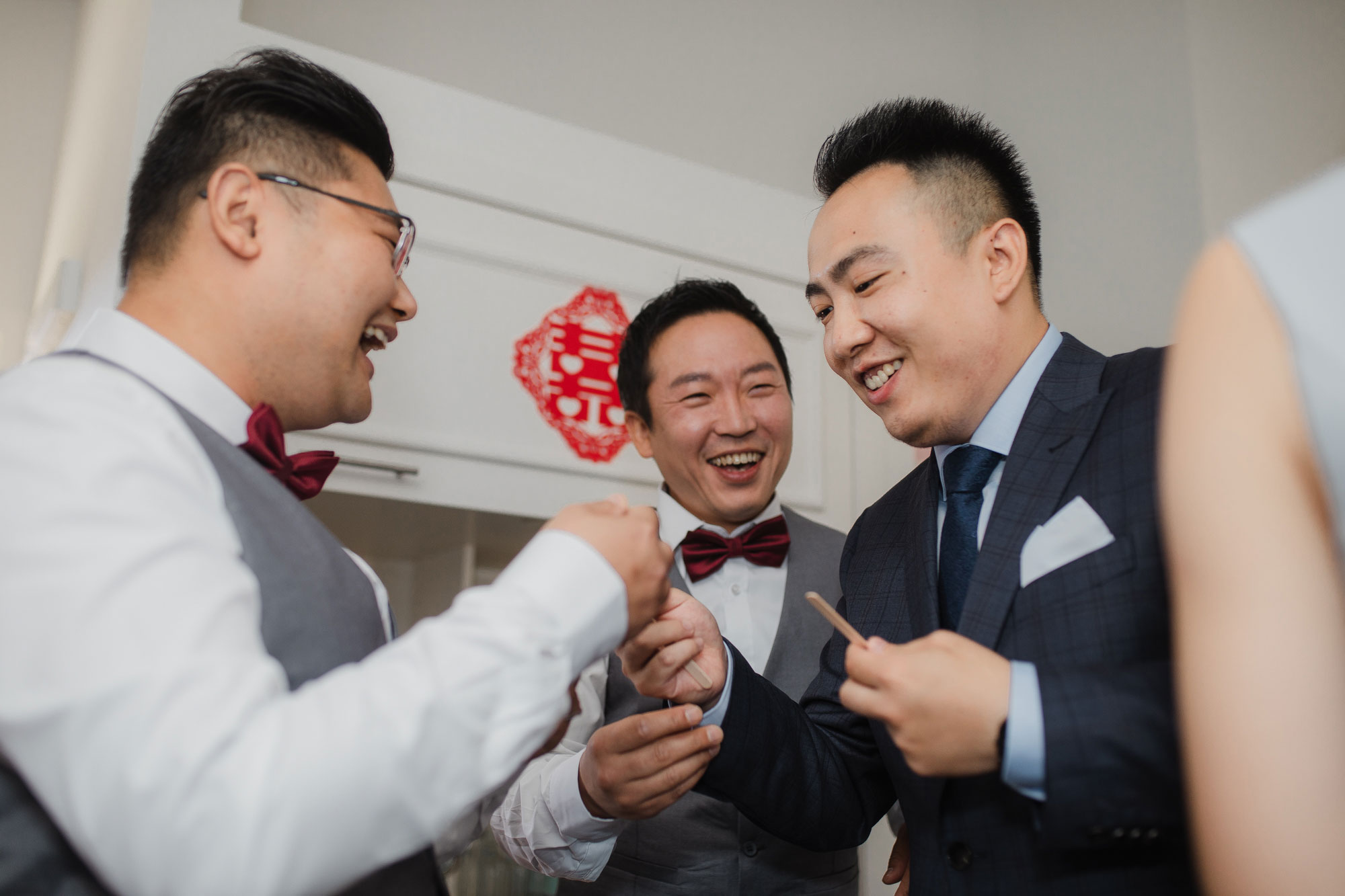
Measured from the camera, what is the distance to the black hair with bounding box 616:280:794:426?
6.74 feet

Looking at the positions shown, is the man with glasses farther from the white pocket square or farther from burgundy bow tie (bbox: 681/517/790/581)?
burgundy bow tie (bbox: 681/517/790/581)

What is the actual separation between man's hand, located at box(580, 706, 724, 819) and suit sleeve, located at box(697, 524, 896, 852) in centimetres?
3

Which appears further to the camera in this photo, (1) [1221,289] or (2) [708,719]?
(2) [708,719]

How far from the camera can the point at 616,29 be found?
3027mm

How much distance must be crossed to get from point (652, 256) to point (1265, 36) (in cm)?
184

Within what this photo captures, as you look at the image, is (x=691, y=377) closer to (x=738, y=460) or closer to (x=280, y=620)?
(x=738, y=460)

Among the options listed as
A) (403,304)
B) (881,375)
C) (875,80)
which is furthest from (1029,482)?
(875,80)

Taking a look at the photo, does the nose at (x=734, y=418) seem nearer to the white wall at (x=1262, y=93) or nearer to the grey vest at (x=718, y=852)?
the grey vest at (x=718, y=852)

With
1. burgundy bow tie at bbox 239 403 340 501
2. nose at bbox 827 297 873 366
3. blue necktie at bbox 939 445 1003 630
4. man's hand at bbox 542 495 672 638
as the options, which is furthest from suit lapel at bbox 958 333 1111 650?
burgundy bow tie at bbox 239 403 340 501

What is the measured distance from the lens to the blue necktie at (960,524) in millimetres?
1204

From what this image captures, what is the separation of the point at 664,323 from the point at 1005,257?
86cm

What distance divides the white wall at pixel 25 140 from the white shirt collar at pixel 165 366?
2.63 meters

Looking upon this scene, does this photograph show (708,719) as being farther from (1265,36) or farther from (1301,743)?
(1265,36)

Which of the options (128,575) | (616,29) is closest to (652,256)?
(616,29)
